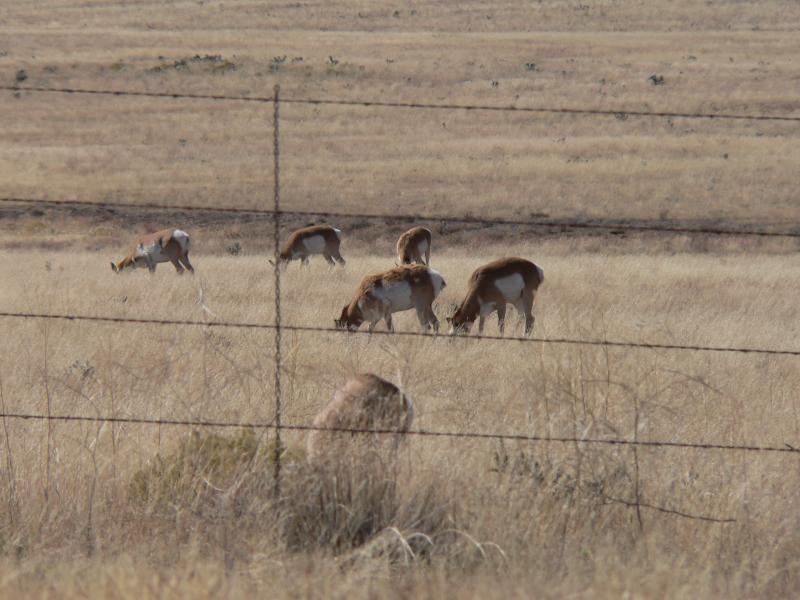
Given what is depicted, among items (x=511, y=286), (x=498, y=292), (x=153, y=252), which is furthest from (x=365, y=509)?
(x=153, y=252)

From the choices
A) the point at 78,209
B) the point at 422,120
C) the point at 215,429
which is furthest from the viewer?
the point at 422,120

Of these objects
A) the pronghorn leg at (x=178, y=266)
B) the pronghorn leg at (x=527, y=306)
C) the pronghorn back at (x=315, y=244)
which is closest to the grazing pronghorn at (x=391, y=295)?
the pronghorn leg at (x=527, y=306)

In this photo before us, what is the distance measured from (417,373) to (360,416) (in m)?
3.06

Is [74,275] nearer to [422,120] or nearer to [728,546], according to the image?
[728,546]

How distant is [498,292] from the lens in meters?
13.5

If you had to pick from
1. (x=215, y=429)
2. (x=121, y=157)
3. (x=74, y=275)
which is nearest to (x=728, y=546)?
(x=215, y=429)

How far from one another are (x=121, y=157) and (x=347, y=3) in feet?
179

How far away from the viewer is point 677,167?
38.2m

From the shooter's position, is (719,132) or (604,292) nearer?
(604,292)

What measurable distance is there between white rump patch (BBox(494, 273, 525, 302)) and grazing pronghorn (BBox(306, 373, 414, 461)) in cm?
764

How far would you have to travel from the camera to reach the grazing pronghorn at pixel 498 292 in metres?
13.4

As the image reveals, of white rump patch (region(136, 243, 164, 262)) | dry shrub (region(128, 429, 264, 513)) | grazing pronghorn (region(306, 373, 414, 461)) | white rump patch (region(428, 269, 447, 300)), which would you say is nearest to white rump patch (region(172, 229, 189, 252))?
white rump patch (region(136, 243, 164, 262))

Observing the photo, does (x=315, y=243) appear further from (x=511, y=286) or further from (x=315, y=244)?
(x=511, y=286)

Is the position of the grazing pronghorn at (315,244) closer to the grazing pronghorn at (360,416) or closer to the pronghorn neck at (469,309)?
the pronghorn neck at (469,309)
